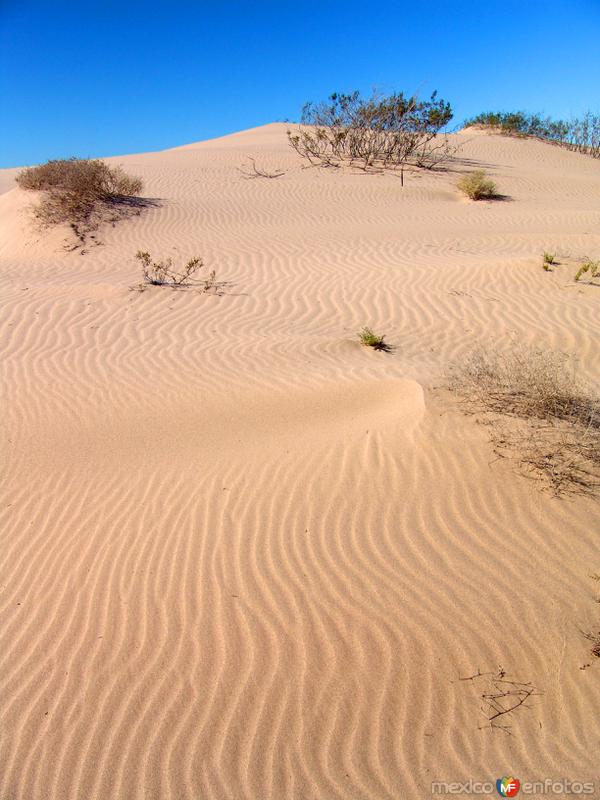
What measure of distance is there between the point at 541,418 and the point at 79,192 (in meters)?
14.5

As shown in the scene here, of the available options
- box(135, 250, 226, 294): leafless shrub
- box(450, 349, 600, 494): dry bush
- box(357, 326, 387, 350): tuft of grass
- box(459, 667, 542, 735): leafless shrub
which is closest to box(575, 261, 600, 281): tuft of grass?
box(357, 326, 387, 350): tuft of grass

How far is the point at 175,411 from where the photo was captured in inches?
223

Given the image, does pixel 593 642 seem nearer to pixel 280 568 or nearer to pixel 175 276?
pixel 280 568

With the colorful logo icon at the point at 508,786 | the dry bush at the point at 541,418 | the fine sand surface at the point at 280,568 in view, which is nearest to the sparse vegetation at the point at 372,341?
the fine sand surface at the point at 280,568

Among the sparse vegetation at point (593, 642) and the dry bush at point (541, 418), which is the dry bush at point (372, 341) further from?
the sparse vegetation at point (593, 642)

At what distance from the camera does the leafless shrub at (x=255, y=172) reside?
2052 cm

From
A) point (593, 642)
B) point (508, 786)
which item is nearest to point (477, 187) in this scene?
point (593, 642)

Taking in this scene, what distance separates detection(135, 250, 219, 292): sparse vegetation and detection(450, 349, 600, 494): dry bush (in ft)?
20.6

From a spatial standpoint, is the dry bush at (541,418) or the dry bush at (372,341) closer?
the dry bush at (541,418)

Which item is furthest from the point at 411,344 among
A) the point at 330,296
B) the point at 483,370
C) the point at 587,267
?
the point at 587,267

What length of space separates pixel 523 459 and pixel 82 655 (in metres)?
3.36

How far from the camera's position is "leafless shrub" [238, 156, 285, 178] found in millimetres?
20516

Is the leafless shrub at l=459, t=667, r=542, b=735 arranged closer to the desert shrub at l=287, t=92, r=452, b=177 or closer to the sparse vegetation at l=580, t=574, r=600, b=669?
the sparse vegetation at l=580, t=574, r=600, b=669

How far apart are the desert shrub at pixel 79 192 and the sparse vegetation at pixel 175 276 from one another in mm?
4250
